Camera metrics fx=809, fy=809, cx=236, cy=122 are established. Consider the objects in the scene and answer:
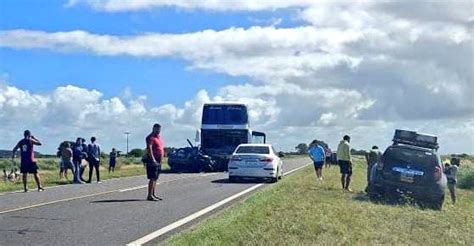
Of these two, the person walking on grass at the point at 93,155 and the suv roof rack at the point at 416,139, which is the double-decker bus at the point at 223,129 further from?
the suv roof rack at the point at 416,139

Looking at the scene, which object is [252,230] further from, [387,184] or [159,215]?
[387,184]

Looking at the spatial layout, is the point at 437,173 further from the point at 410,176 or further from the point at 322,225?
the point at 322,225

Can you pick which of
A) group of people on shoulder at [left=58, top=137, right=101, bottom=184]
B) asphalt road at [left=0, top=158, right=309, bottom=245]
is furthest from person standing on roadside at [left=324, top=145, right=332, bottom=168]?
asphalt road at [left=0, top=158, right=309, bottom=245]

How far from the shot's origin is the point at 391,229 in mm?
14070

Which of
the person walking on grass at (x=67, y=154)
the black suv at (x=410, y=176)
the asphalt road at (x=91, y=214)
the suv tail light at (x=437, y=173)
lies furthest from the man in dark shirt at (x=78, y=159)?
the suv tail light at (x=437, y=173)

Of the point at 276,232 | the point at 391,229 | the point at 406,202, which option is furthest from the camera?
the point at 406,202

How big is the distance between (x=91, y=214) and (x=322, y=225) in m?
4.72

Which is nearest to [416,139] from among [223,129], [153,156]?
[153,156]

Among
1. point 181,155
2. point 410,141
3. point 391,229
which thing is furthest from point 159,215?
point 181,155

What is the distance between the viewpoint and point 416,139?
24.1 metres

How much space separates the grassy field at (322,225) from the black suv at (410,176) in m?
1.27

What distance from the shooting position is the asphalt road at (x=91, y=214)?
12117 millimetres

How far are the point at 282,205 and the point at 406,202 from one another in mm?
5227

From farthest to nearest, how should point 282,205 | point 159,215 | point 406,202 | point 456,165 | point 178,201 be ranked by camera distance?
point 456,165 → point 406,202 → point 178,201 → point 282,205 → point 159,215
